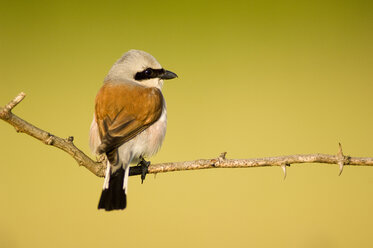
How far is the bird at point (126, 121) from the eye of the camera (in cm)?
209

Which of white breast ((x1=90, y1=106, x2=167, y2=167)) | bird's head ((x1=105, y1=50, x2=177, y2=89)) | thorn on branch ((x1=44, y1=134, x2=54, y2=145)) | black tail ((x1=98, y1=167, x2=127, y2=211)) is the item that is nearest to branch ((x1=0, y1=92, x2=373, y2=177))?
thorn on branch ((x1=44, y1=134, x2=54, y2=145))

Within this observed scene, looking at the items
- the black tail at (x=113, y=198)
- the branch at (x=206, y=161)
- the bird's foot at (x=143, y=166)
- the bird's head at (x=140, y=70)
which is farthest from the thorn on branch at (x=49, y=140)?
the bird's head at (x=140, y=70)

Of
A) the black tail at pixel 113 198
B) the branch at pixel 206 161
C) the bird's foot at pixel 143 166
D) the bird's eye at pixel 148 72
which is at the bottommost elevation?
the black tail at pixel 113 198

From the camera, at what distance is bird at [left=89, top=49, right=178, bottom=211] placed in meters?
2.09

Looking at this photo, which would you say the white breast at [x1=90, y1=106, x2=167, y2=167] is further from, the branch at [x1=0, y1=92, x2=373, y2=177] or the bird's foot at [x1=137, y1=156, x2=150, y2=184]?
the branch at [x1=0, y1=92, x2=373, y2=177]

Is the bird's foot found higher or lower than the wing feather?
lower

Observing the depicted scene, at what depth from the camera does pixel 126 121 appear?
2.20 meters

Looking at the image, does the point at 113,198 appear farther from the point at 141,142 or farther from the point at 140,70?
the point at 140,70

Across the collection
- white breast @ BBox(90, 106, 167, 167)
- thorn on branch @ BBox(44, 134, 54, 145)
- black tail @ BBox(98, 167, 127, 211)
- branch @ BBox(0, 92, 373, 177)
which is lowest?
black tail @ BBox(98, 167, 127, 211)

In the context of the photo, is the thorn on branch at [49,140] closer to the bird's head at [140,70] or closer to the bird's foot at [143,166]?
the bird's foot at [143,166]

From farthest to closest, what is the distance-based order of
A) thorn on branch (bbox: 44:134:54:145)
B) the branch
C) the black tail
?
the black tail < thorn on branch (bbox: 44:134:54:145) < the branch

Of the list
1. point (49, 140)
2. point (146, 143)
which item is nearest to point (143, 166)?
point (146, 143)

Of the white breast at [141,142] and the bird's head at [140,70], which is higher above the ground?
the bird's head at [140,70]

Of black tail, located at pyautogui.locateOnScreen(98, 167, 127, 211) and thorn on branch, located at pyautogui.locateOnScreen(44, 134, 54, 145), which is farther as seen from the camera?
black tail, located at pyautogui.locateOnScreen(98, 167, 127, 211)
